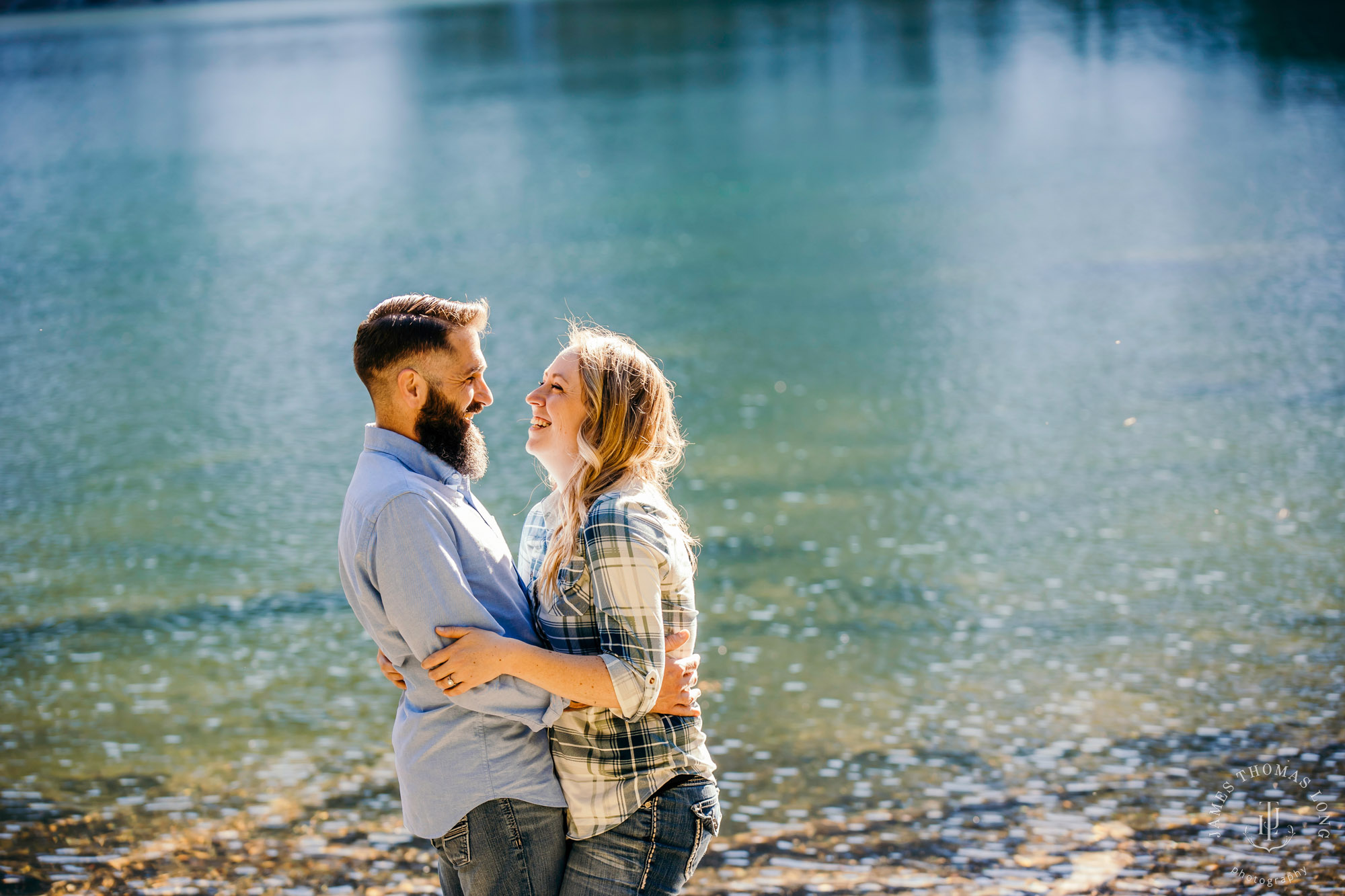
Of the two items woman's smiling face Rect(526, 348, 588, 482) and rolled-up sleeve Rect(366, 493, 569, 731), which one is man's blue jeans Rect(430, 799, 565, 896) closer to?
rolled-up sleeve Rect(366, 493, 569, 731)

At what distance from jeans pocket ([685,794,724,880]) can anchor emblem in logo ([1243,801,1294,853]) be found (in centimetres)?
160

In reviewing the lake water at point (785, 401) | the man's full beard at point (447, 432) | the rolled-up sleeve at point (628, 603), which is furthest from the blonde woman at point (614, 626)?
the lake water at point (785, 401)

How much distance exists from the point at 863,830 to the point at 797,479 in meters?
2.40

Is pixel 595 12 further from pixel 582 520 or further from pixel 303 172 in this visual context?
pixel 582 520

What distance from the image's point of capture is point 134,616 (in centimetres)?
439

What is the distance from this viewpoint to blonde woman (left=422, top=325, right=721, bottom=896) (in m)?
1.81

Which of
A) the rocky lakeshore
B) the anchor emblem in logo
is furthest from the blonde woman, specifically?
the anchor emblem in logo

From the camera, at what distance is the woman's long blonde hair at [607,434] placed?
1897 mm

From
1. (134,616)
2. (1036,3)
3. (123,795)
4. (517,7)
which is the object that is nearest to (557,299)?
(134,616)

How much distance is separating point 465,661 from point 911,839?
1650mm

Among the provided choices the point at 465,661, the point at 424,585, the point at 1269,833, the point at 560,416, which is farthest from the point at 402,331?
the point at 1269,833

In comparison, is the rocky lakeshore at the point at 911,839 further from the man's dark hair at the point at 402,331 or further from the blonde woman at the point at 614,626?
the man's dark hair at the point at 402,331

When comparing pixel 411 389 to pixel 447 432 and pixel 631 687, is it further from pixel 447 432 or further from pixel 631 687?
pixel 631 687

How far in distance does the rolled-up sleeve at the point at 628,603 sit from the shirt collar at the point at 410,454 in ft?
0.80
